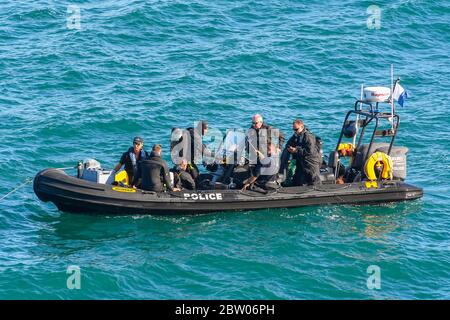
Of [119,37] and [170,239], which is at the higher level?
[119,37]

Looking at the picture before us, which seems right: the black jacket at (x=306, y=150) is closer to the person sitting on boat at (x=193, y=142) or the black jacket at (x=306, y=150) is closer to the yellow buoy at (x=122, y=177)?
the person sitting on boat at (x=193, y=142)

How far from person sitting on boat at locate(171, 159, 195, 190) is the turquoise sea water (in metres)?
0.77

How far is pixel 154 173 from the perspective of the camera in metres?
19.0

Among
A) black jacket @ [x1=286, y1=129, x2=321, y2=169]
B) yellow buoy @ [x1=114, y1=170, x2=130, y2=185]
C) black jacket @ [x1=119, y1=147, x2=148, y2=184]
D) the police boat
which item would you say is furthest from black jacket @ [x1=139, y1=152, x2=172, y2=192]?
black jacket @ [x1=286, y1=129, x2=321, y2=169]

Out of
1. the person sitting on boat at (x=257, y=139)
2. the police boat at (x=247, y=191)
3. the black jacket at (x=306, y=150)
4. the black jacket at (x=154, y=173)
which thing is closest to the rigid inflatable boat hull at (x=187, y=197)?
the police boat at (x=247, y=191)

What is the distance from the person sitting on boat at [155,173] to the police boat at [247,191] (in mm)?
172

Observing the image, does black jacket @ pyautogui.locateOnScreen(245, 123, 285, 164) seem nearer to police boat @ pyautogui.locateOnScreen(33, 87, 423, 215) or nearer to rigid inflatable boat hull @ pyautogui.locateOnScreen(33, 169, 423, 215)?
police boat @ pyautogui.locateOnScreen(33, 87, 423, 215)

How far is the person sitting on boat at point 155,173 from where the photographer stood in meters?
18.9

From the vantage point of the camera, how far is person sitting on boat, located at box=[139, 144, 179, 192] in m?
18.9
